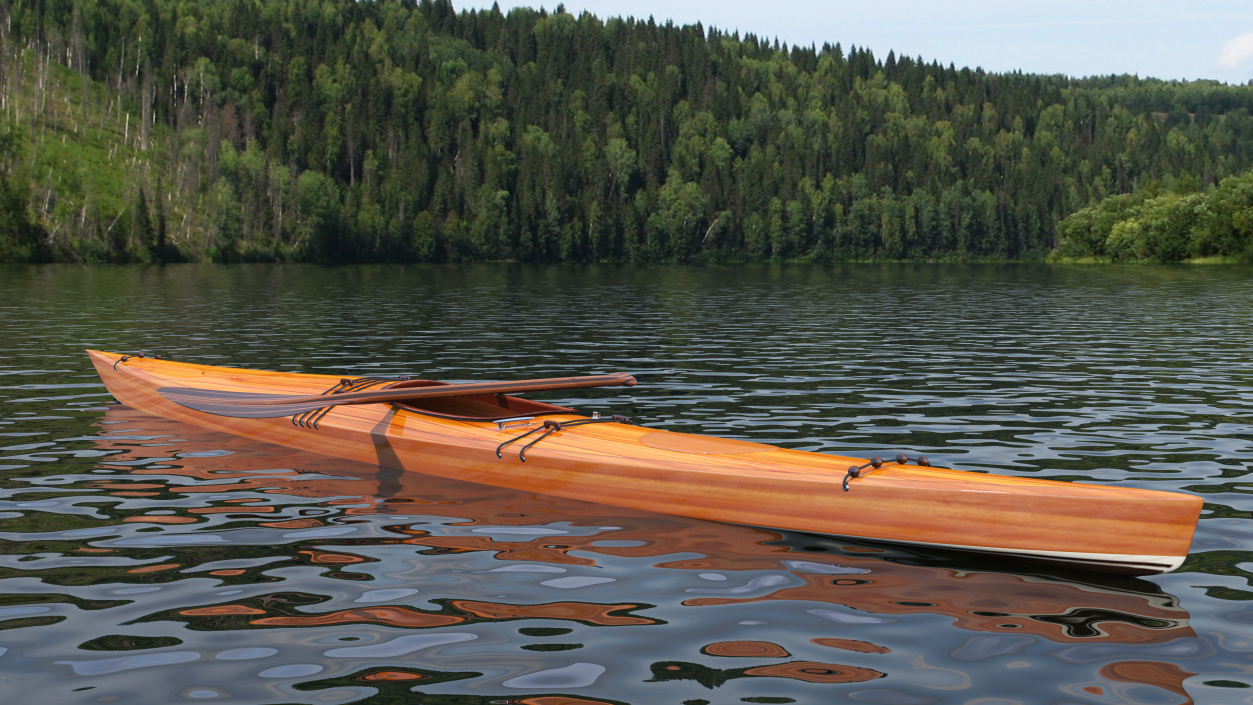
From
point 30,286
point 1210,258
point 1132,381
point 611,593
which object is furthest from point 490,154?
point 611,593

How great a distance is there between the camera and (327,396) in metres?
14.7

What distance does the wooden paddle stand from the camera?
13.4 m

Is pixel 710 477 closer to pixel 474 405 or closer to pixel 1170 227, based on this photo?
pixel 474 405

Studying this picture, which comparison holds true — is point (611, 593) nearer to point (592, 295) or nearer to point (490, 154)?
point (592, 295)

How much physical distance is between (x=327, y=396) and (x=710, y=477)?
601 cm

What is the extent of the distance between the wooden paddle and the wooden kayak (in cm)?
5

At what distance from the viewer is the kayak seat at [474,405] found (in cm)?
1455

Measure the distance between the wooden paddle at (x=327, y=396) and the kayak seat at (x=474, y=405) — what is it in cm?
16

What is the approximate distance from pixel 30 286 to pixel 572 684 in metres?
66.7

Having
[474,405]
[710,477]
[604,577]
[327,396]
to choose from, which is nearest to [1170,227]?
[474,405]

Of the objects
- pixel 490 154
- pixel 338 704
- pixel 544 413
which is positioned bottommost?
pixel 338 704

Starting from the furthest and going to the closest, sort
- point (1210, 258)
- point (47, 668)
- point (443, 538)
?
point (1210, 258) → point (443, 538) → point (47, 668)

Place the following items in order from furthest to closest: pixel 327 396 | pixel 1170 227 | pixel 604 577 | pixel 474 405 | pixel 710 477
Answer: pixel 1170 227
pixel 474 405
pixel 327 396
pixel 710 477
pixel 604 577

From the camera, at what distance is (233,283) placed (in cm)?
7300
